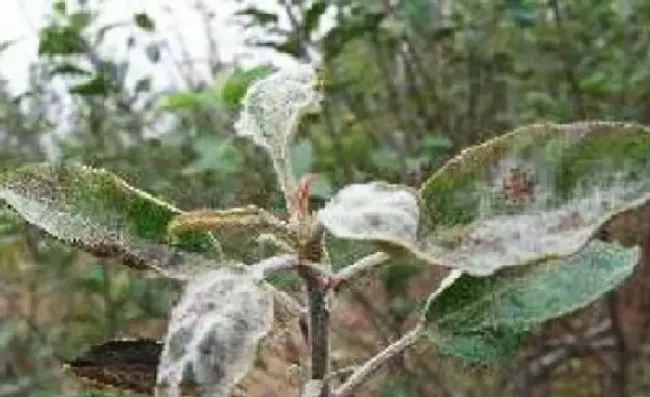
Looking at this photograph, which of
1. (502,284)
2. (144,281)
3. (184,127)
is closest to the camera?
(502,284)

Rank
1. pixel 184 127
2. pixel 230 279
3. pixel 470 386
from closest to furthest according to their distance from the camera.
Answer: pixel 230 279 < pixel 470 386 < pixel 184 127

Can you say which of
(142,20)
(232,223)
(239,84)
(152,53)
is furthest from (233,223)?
(152,53)

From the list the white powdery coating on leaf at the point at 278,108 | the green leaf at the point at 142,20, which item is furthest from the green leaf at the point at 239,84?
the green leaf at the point at 142,20

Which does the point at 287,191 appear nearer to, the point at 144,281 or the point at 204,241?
the point at 204,241

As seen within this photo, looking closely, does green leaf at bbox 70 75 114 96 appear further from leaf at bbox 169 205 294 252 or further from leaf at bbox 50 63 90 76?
leaf at bbox 169 205 294 252

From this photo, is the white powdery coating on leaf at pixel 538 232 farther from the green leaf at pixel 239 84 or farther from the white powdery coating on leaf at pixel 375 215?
the green leaf at pixel 239 84

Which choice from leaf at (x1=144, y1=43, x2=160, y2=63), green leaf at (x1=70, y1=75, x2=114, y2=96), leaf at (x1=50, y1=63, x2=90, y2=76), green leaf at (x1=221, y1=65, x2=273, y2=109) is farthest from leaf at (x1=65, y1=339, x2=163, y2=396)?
leaf at (x1=144, y1=43, x2=160, y2=63)

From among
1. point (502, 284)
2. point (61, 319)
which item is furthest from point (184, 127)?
point (502, 284)
